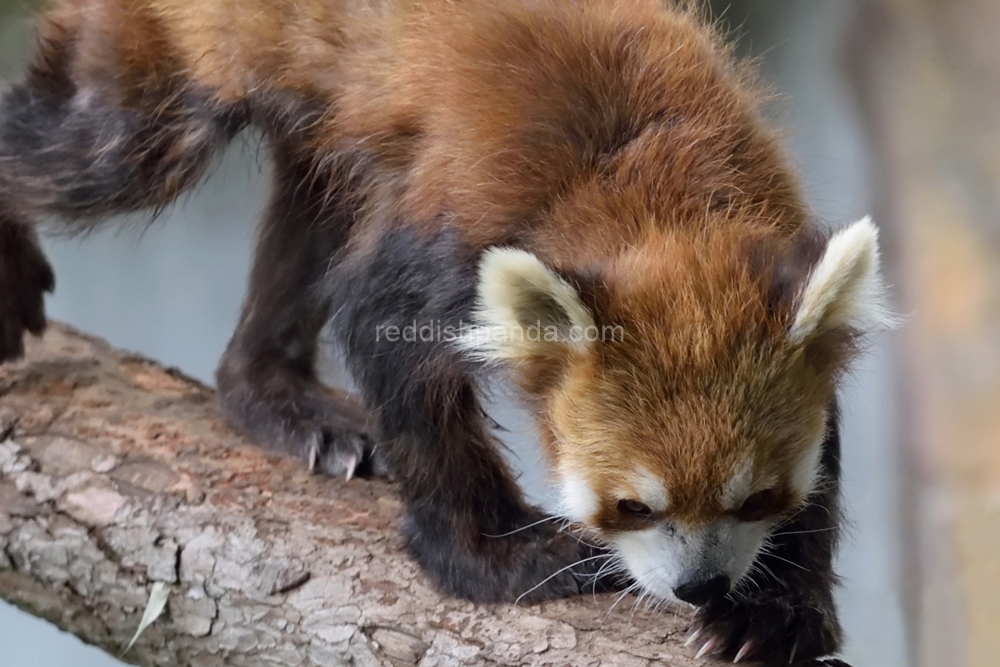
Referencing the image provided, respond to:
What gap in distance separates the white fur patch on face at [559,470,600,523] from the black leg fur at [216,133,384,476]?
727 millimetres

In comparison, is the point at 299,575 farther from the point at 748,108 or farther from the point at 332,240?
the point at 748,108

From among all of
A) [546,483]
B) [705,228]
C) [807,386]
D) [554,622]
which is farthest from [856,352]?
[554,622]

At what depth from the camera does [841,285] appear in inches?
56.6

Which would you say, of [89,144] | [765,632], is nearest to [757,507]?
[765,632]

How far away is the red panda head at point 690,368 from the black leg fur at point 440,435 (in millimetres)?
187

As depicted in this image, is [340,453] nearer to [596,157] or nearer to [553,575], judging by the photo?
[553,575]

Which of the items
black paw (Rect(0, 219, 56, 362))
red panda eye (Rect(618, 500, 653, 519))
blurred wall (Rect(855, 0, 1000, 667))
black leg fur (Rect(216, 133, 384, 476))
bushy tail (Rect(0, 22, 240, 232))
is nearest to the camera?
red panda eye (Rect(618, 500, 653, 519))

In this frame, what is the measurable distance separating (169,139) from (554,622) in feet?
4.96

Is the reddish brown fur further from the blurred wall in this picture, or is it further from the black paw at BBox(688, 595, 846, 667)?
the blurred wall

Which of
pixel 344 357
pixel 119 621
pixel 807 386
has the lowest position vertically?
pixel 119 621

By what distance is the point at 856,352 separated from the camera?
1644mm

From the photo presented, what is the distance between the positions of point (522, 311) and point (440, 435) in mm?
506

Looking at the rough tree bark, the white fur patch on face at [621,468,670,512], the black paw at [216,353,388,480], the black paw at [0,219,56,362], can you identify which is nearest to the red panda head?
the white fur patch on face at [621,468,670,512]

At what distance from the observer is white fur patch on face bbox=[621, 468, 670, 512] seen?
1.45 m
